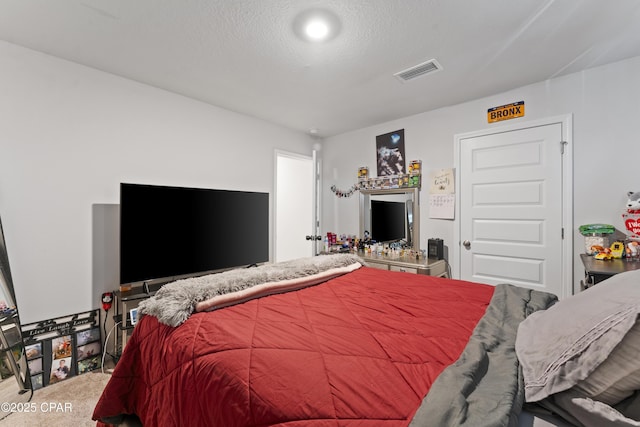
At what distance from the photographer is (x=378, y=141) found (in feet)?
12.6

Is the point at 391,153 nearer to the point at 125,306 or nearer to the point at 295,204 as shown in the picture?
the point at 295,204

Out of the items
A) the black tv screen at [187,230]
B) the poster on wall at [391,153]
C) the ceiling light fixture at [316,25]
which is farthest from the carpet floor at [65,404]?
the poster on wall at [391,153]

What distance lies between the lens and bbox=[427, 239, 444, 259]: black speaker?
3170 mm

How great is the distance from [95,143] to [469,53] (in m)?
3.10

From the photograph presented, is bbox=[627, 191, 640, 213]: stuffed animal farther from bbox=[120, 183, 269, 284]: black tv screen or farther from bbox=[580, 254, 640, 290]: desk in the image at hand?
bbox=[120, 183, 269, 284]: black tv screen

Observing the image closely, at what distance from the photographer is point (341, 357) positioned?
94cm

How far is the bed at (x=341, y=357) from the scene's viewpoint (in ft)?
2.32

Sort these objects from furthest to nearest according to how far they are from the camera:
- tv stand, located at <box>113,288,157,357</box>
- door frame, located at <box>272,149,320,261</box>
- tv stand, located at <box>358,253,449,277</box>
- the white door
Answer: the white door < door frame, located at <box>272,149,320,261</box> < tv stand, located at <box>358,253,449,277</box> < tv stand, located at <box>113,288,157,357</box>

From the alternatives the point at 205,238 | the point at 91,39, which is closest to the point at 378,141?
the point at 205,238

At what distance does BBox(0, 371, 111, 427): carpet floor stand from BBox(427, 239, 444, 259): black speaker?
123 inches

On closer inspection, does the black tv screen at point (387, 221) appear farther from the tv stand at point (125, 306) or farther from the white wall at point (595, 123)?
the tv stand at point (125, 306)

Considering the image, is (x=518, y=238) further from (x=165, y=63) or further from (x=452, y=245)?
(x=165, y=63)

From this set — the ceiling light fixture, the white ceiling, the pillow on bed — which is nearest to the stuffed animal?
the white ceiling

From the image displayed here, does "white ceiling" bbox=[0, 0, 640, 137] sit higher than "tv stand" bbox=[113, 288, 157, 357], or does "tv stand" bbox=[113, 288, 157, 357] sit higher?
"white ceiling" bbox=[0, 0, 640, 137]
